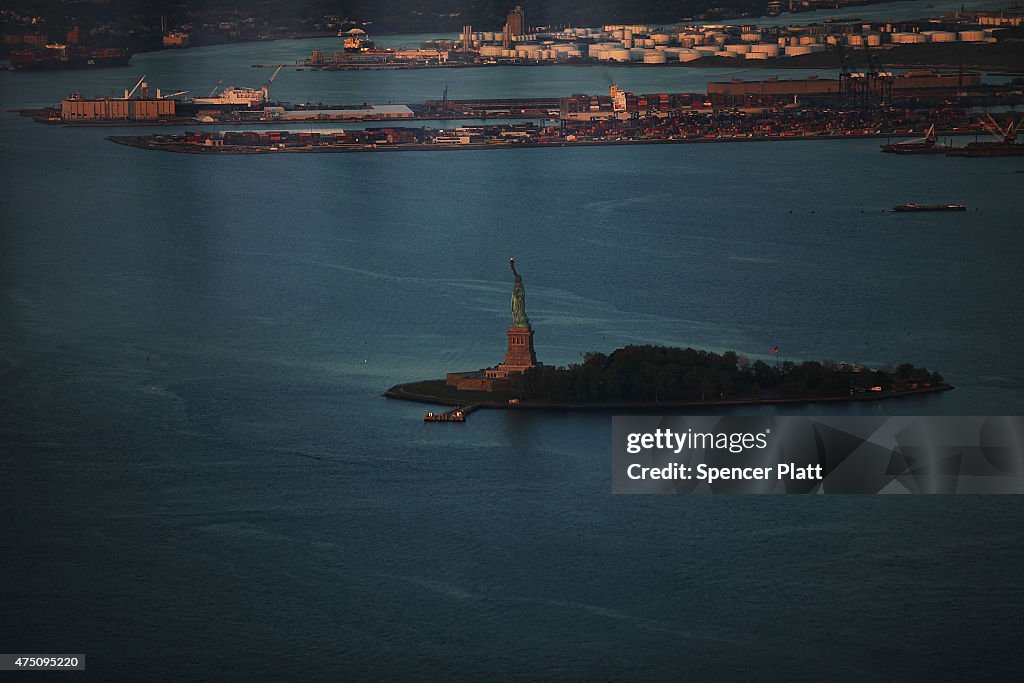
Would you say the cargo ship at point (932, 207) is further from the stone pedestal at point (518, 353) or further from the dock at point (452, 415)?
the dock at point (452, 415)

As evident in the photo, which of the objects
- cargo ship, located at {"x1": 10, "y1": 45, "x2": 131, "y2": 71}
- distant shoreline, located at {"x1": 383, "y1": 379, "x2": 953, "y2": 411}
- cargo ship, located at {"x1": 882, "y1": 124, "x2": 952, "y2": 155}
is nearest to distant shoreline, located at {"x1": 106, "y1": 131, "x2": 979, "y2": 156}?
cargo ship, located at {"x1": 882, "y1": 124, "x2": 952, "y2": 155}

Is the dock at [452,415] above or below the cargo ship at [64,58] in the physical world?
below

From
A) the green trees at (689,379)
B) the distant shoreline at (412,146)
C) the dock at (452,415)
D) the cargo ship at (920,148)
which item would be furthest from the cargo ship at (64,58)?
the dock at (452,415)

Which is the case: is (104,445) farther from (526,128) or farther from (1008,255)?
(526,128)

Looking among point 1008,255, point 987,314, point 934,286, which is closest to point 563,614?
point 987,314

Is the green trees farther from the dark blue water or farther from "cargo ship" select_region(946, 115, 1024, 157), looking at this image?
"cargo ship" select_region(946, 115, 1024, 157)
